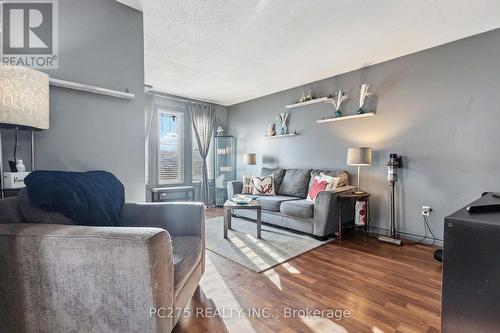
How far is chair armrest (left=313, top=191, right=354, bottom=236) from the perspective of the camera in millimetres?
2938

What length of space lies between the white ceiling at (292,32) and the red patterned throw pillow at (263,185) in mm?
1766

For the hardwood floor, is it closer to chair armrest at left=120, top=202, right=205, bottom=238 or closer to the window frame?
chair armrest at left=120, top=202, right=205, bottom=238

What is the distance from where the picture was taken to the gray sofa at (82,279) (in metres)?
0.95

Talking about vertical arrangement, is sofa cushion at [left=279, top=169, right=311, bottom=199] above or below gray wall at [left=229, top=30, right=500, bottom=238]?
below

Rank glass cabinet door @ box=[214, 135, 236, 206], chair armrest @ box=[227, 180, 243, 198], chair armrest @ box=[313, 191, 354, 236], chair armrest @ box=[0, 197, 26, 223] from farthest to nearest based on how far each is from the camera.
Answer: glass cabinet door @ box=[214, 135, 236, 206] < chair armrest @ box=[227, 180, 243, 198] < chair armrest @ box=[313, 191, 354, 236] < chair armrest @ box=[0, 197, 26, 223]

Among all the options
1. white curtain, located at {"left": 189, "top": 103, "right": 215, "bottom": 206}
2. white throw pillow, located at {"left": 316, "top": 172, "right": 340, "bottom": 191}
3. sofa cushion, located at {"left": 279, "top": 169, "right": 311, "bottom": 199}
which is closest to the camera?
white throw pillow, located at {"left": 316, "top": 172, "right": 340, "bottom": 191}

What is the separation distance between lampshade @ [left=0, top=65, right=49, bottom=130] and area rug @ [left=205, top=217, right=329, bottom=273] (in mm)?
1969

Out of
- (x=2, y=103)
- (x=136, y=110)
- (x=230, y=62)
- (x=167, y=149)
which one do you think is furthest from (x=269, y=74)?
(x=2, y=103)

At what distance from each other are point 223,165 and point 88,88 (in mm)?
3647

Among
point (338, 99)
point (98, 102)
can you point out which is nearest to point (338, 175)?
point (338, 99)

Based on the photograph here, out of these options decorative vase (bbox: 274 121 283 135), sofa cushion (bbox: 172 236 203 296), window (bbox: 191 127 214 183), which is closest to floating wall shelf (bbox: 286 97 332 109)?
decorative vase (bbox: 274 121 283 135)

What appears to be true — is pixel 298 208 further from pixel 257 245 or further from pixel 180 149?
pixel 180 149

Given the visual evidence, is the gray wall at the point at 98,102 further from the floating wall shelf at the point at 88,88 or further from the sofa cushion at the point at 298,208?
the sofa cushion at the point at 298,208

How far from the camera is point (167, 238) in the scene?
108 cm
